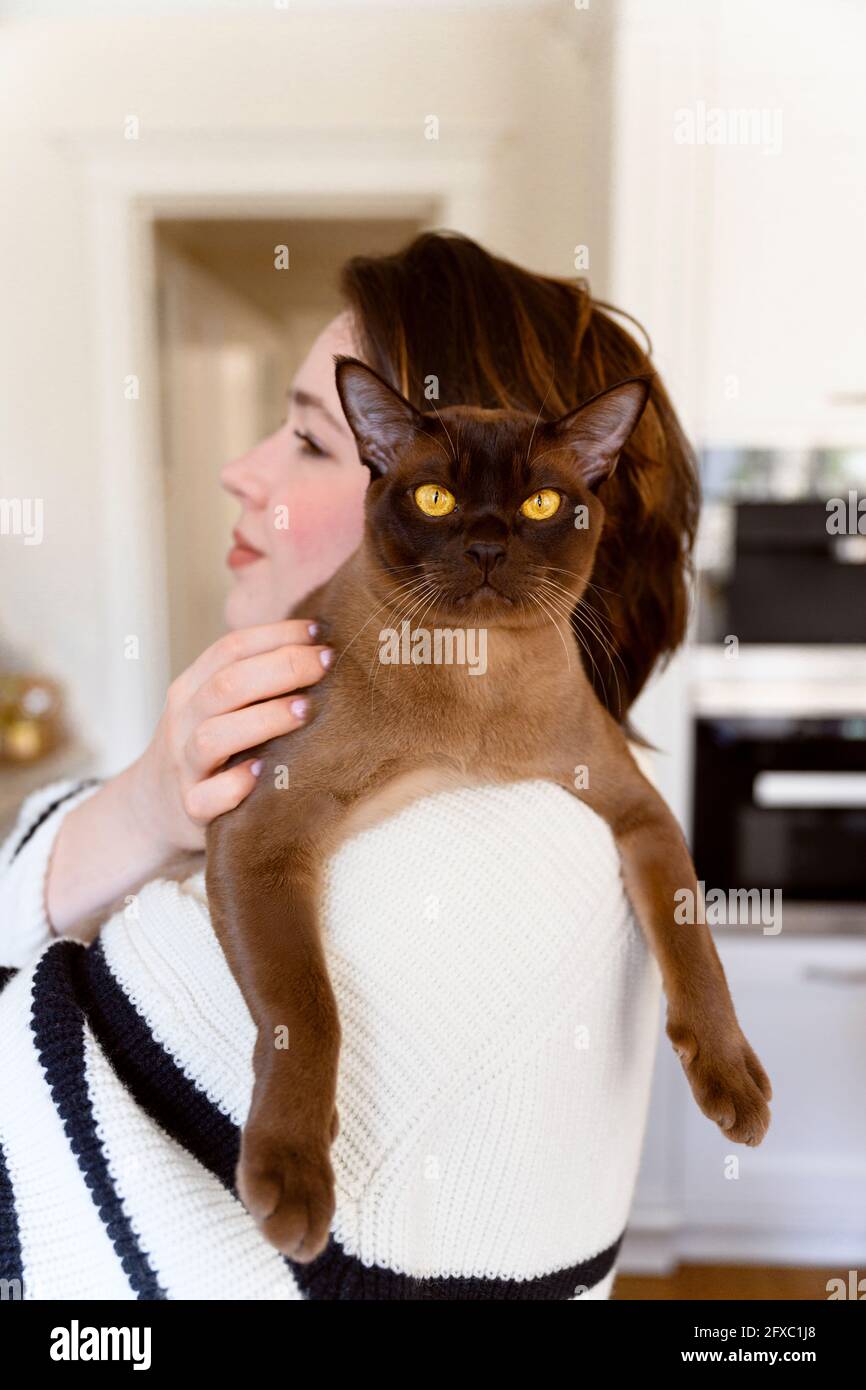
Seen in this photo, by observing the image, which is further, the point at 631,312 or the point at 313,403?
the point at 631,312

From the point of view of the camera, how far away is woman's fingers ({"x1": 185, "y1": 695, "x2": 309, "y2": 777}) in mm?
631

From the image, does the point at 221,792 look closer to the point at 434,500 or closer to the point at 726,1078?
the point at 434,500

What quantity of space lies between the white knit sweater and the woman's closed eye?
330 mm

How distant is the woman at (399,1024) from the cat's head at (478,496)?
0.31 ft

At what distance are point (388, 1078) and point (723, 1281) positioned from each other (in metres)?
1.51

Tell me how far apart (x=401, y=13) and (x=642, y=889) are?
76.2 inches

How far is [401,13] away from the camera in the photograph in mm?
1912

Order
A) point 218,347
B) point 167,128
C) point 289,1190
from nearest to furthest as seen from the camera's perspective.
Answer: point 289,1190 → point 167,128 → point 218,347

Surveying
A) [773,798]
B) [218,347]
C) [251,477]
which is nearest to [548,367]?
[251,477]

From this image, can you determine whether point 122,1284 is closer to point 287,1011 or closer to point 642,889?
point 287,1011

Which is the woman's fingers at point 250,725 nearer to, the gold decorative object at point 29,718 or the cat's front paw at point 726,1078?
the cat's front paw at point 726,1078

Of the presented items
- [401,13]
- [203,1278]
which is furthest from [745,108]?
[203,1278]

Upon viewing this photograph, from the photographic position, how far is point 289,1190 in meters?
0.51

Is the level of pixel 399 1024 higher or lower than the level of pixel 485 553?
lower
